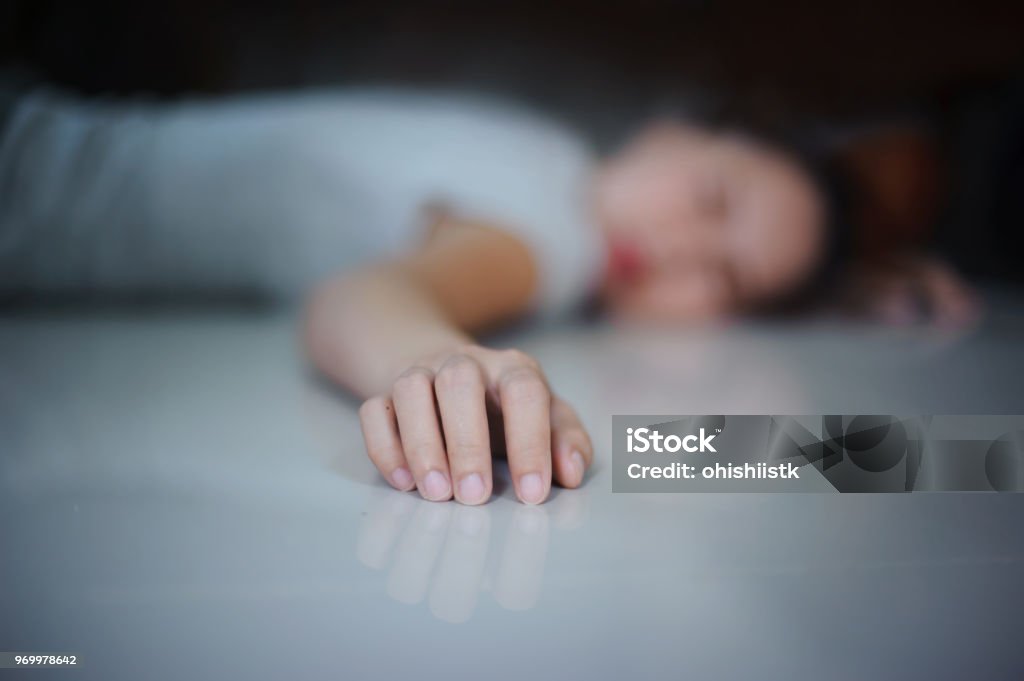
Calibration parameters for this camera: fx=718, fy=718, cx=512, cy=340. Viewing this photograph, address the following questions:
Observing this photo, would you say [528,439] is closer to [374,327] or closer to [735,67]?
[374,327]

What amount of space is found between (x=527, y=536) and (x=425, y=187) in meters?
0.58

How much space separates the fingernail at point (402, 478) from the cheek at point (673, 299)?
1.84ft

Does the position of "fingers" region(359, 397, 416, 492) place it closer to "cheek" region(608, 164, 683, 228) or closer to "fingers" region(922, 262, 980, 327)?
"cheek" region(608, 164, 683, 228)

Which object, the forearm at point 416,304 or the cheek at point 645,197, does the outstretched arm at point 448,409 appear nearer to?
the forearm at point 416,304

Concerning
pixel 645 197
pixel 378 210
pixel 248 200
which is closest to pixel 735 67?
pixel 645 197

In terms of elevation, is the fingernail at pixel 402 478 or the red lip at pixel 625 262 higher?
the red lip at pixel 625 262

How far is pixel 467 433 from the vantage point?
313mm

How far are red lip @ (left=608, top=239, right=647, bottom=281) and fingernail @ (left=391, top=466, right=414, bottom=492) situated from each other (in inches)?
22.8

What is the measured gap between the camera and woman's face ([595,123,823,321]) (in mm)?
860

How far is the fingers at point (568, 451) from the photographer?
338mm

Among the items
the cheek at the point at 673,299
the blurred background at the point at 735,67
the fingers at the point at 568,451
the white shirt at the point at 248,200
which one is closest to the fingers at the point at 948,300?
the blurred background at the point at 735,67

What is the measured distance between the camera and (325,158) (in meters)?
0.81

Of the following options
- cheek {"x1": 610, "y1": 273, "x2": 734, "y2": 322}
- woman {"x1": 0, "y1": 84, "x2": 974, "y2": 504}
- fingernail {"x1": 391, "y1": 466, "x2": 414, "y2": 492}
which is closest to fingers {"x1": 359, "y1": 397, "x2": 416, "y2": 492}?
fingernail {"x1": 391, "y1": 466, "x2": 414, "y2": 492}

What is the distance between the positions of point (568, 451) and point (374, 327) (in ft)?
0.56
